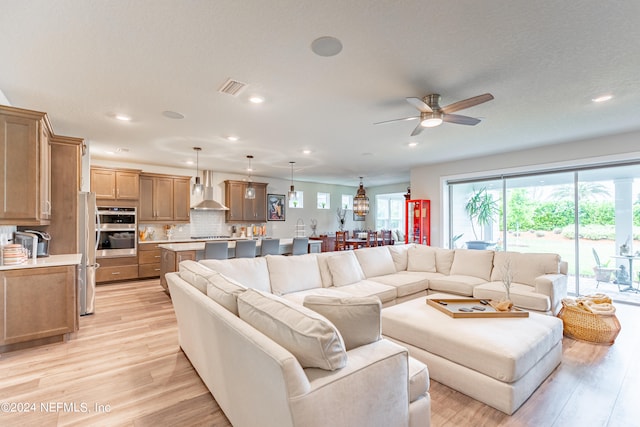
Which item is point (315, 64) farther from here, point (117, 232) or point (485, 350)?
point (117, 232)

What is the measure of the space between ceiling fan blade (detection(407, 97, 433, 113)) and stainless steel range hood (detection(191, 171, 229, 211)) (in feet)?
18.5

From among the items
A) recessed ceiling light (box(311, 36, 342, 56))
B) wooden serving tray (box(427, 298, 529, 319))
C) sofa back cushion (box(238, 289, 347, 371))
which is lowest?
wooden serving tray (box(427, 298, 529, 319))

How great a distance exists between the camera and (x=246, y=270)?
3230 mm

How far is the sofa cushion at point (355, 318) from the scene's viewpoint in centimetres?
162

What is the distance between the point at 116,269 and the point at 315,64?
5945mm

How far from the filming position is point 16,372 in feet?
8.41

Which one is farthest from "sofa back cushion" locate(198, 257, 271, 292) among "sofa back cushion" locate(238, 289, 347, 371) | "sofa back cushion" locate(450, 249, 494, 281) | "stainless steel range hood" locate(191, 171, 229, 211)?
"stainless steel range hood" locate(191, 171, 229, 211)

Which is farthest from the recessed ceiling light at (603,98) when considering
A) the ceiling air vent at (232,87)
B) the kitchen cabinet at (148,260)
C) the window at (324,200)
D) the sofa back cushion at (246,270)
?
the kitchen cabinet at (148,260)

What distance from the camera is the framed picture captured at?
28.8 ft

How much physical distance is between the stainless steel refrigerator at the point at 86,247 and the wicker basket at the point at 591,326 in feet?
19.8

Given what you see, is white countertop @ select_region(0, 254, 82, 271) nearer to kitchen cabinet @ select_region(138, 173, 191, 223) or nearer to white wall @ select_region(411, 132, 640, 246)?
kitchen cabinet @ select_region(138, 173, 191, 223)

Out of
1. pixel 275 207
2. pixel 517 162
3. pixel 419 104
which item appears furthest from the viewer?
pixel 275 207

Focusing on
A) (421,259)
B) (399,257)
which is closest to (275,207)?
(399,257)

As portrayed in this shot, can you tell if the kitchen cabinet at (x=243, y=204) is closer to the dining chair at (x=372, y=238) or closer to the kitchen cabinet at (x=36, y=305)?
the dining chair at (x=372, y=238)
